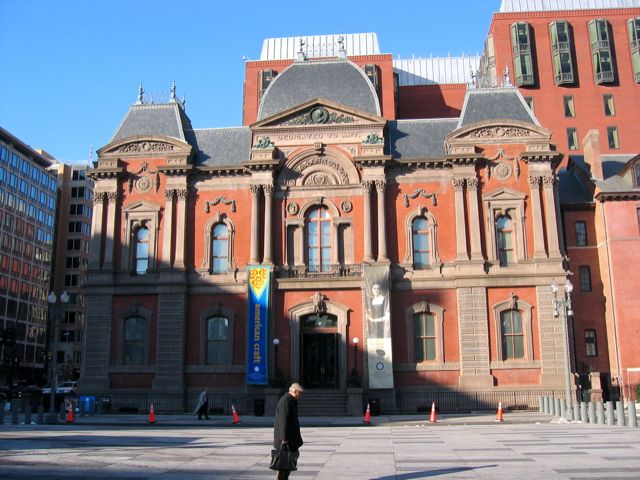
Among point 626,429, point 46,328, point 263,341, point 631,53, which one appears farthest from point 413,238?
point 46,328

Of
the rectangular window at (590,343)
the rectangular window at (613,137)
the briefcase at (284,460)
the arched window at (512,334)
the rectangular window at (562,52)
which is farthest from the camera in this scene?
the rectangular window at (562,52)

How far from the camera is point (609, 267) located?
139 feet

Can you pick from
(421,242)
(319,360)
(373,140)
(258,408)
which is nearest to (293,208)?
(373,140)

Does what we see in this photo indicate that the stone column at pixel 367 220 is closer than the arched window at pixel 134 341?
Yes

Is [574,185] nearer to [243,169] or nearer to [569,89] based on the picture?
[569,89]

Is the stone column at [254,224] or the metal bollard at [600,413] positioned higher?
the stone column at [254,224]

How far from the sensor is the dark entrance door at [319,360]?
1485 inches

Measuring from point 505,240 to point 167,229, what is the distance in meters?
19.6

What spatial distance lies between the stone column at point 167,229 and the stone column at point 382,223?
477 inches

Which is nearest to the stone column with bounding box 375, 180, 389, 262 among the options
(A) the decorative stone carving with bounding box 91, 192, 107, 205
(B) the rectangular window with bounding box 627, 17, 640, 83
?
(A) the decorative stone carving with bounding box 91, 192, 107, 205

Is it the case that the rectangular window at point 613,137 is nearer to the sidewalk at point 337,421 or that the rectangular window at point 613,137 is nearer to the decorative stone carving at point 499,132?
the decorative stone carving at point 499,132

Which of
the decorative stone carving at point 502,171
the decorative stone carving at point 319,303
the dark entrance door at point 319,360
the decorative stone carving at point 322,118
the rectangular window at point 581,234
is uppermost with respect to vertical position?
the decorative stone carving at point 322,118

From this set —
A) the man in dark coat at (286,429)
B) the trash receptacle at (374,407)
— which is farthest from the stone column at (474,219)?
the man in dark coat at (286,429)

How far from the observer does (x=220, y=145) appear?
42500mm
